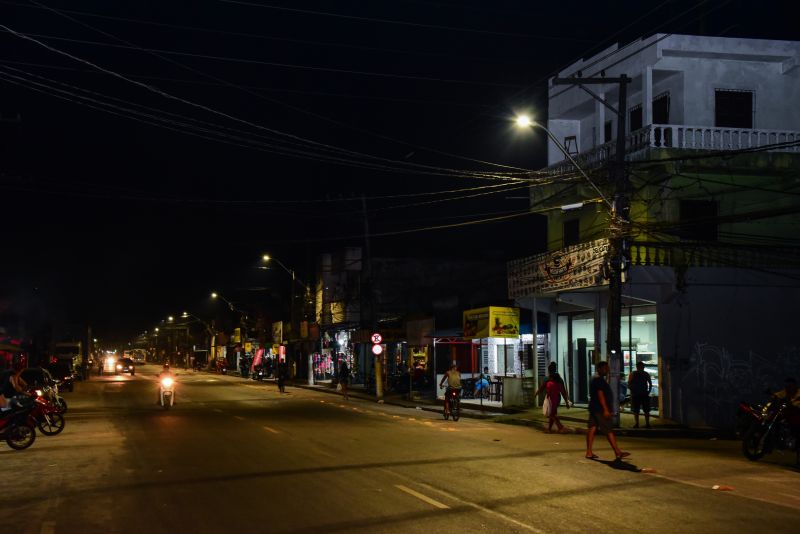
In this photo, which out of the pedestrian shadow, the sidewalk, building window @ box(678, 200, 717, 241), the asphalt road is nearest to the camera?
the asphalt road

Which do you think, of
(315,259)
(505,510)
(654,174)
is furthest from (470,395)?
(315,259)

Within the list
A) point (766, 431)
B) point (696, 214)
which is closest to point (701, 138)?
point (696, 214)

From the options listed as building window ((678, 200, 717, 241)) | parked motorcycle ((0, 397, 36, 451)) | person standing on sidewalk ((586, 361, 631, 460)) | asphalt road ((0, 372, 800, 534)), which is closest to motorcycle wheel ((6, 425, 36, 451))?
parked motorcycle ((0, 397, 36, 451))

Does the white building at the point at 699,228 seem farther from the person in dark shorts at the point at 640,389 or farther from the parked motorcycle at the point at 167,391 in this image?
the parked motorcycle at the point at 167,391

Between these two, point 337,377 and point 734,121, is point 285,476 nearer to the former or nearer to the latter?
point 734,121

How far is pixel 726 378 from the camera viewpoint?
2511 cm

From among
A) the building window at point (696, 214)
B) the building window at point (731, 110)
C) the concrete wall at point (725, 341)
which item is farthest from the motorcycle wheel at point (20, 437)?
the building window at point (731, 110)

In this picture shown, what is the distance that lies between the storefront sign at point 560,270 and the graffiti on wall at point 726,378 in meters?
3.85

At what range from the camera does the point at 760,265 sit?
25984mm

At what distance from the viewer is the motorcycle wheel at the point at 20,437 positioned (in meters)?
18.1

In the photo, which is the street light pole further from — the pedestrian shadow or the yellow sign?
the yellow sign

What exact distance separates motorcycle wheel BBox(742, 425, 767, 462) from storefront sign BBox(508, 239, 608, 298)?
8.92 meters

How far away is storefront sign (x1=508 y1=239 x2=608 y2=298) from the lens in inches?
1015

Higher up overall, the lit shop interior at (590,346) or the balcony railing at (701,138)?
the balcony railing at (701,138)
